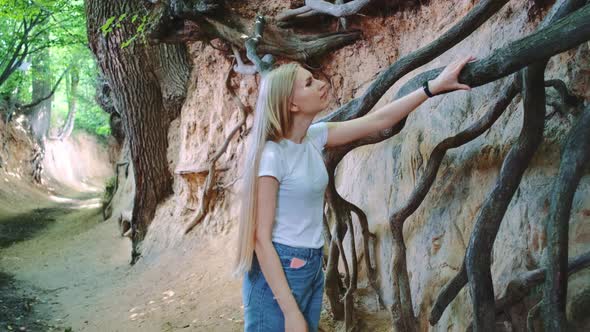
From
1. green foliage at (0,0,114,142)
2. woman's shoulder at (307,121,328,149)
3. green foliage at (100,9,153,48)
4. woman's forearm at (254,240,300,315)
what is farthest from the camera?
green foliage at (0,0,114,142)

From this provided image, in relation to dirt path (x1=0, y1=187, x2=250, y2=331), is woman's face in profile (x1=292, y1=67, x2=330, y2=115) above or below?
above

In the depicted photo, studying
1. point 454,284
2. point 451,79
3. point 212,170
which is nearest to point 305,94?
point 451,79

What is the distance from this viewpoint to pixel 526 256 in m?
2.64

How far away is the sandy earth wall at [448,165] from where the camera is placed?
269cm

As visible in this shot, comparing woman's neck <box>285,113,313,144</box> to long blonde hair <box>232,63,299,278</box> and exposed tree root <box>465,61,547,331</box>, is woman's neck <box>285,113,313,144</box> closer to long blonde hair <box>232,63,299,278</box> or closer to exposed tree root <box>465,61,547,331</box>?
long blonde hair <box>232,63,299,278</box>

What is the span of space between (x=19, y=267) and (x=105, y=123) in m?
18.9

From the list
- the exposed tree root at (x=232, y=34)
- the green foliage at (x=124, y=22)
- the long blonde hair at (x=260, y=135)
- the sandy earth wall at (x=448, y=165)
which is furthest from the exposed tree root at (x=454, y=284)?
the green foliage at (x=124, y=22)

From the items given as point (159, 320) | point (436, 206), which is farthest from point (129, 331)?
point (436, 206)

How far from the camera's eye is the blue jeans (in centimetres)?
192

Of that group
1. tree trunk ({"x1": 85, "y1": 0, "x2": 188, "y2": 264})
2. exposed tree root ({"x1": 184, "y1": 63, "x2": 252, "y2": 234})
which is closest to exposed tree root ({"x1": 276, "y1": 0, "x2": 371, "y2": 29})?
exposed tree root ({"x1": 184, "y1": 63, "x2": 252, "y2": 234})

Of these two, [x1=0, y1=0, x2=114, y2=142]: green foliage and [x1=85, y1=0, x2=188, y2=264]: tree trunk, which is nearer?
[x1=85, y1=0, x2=188, y2=264]: tree trunk

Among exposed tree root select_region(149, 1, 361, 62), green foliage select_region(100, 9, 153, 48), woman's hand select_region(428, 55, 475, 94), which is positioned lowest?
woman's hand select_region(428, 55, 475, 94)

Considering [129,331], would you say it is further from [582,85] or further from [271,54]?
[582,85]

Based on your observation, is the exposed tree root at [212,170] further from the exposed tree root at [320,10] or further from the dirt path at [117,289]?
the exposed tree root at [320,10]
